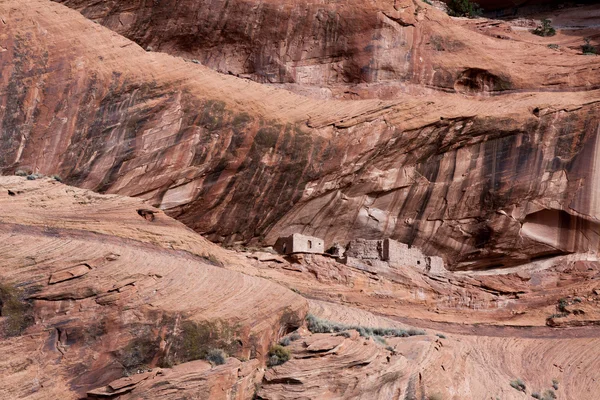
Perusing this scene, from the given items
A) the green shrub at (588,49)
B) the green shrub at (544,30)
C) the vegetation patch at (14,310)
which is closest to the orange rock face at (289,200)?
the vegetation patch at (14,310)

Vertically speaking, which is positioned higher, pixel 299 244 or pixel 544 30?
pixel 544 30

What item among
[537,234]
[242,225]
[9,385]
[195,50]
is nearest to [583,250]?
[537,234]

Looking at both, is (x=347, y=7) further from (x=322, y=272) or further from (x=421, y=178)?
(x=322, y=272)

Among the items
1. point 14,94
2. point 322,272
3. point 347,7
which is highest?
point 347,7

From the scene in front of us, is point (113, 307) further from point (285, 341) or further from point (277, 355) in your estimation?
point (285, 341)

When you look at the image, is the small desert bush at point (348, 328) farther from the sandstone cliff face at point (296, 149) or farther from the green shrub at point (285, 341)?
the sandstone cliff face at point (296, 149)

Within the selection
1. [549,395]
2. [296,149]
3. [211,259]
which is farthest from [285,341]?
[296,149]
